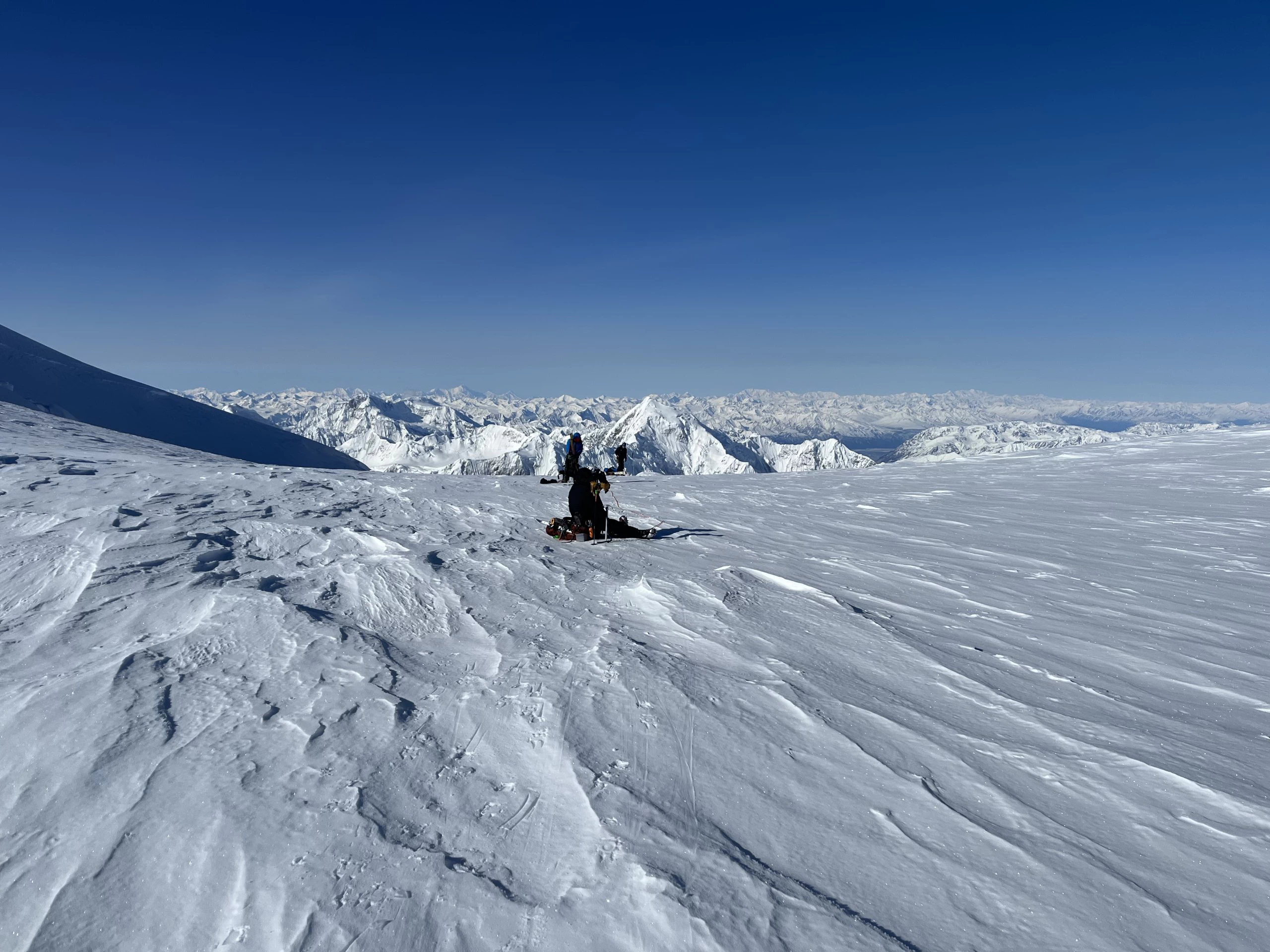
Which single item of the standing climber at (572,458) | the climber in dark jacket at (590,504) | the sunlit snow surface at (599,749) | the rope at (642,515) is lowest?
the rope at (642,515)

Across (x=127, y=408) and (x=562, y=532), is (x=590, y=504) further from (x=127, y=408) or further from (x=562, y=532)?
(x=127, y=408)

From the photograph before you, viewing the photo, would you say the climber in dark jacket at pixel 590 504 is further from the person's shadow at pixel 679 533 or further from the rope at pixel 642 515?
the rope at pixel 642 515

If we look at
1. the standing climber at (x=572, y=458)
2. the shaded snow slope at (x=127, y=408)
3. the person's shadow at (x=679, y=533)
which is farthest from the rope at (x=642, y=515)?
the shaded snow slope at (x=127, y=408)

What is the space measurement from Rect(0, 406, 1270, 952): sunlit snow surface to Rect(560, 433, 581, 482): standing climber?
2.90m

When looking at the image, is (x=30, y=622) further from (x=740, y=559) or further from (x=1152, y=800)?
(x=1152, y=800)

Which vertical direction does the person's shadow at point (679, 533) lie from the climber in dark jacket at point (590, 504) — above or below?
below

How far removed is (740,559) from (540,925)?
6.90 metres

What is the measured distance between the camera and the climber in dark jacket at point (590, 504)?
10.1 m

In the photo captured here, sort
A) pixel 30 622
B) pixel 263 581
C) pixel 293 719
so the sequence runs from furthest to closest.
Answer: pixel 263 581, pixel 30 622, pixel 293 719

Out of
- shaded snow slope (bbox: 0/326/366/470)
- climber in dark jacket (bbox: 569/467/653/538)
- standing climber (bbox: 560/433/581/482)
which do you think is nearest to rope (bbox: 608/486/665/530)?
standing climber (bbox: 560/433/581/482)

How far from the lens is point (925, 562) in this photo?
9.38 m

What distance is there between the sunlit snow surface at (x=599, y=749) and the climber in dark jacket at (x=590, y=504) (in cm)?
164

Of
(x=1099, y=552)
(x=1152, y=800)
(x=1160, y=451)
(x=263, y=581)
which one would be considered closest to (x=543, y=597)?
(x=263, y=581)

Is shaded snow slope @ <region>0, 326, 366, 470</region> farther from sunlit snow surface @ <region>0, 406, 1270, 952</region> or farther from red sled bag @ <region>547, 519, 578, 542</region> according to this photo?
sunlit snow surface @ <region>0, 406, 1270, 952</region>
